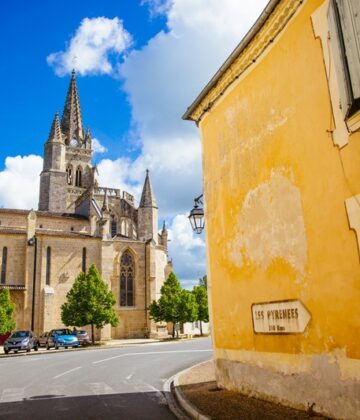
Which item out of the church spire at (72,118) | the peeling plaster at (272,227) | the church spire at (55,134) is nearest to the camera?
the peeling plaster at (272,227)

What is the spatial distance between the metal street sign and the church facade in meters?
34.0

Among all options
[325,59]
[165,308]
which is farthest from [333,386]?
[165,308]

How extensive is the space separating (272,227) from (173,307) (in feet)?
112

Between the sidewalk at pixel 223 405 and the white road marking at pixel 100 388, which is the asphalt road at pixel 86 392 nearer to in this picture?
the white road marking at pixel 100 388

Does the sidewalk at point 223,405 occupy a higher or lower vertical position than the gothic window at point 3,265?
lower

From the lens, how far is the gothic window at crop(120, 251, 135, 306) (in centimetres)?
4422

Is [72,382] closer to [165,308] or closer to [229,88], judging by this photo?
[229,88]

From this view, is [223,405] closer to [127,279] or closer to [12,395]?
[12,395]

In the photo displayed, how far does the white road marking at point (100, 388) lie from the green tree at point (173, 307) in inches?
1156

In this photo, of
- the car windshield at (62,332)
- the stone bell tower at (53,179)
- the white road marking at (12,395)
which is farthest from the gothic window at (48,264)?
the white road marking at (12,395)

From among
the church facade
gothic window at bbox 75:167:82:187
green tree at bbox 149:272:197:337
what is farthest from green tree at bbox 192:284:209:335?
gothic window at bbox 75:167:82:187

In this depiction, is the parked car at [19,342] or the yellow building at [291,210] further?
the parked car at [19,342]

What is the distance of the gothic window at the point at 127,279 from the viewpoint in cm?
4422

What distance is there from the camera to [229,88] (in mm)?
9820
